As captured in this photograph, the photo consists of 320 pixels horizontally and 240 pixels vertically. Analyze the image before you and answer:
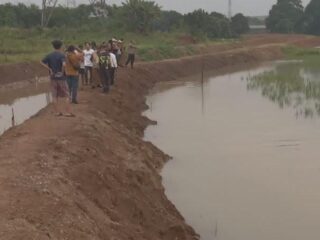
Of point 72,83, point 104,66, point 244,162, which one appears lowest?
point 244,162

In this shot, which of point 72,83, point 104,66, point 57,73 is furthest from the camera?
point 104,66

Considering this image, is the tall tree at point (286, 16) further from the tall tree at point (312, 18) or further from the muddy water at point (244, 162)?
the muddy water at point (244, 162)

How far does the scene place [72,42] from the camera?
1387 inches

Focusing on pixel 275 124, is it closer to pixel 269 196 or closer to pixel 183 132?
pixel 183 132

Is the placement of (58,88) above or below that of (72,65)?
below

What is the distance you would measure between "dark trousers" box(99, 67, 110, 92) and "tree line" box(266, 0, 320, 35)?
51.5 metres

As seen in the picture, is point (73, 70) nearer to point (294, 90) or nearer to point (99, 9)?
point (294, 90)

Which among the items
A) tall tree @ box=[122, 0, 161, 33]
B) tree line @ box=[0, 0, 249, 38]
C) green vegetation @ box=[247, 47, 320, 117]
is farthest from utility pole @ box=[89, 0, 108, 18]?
green vegetation @ box=[247, 47, 320, 117]

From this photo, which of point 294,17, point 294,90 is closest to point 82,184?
point 294,90

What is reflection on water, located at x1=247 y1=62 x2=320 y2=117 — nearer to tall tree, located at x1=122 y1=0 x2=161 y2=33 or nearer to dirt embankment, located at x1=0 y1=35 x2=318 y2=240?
dirt embankment, located at x1=0 y1=35 x2=318 y2=240

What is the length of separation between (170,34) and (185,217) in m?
37.6

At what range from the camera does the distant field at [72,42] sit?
30.1 meters

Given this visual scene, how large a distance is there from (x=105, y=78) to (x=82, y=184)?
8.88 m

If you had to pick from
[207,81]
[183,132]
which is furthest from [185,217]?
[207,81]
